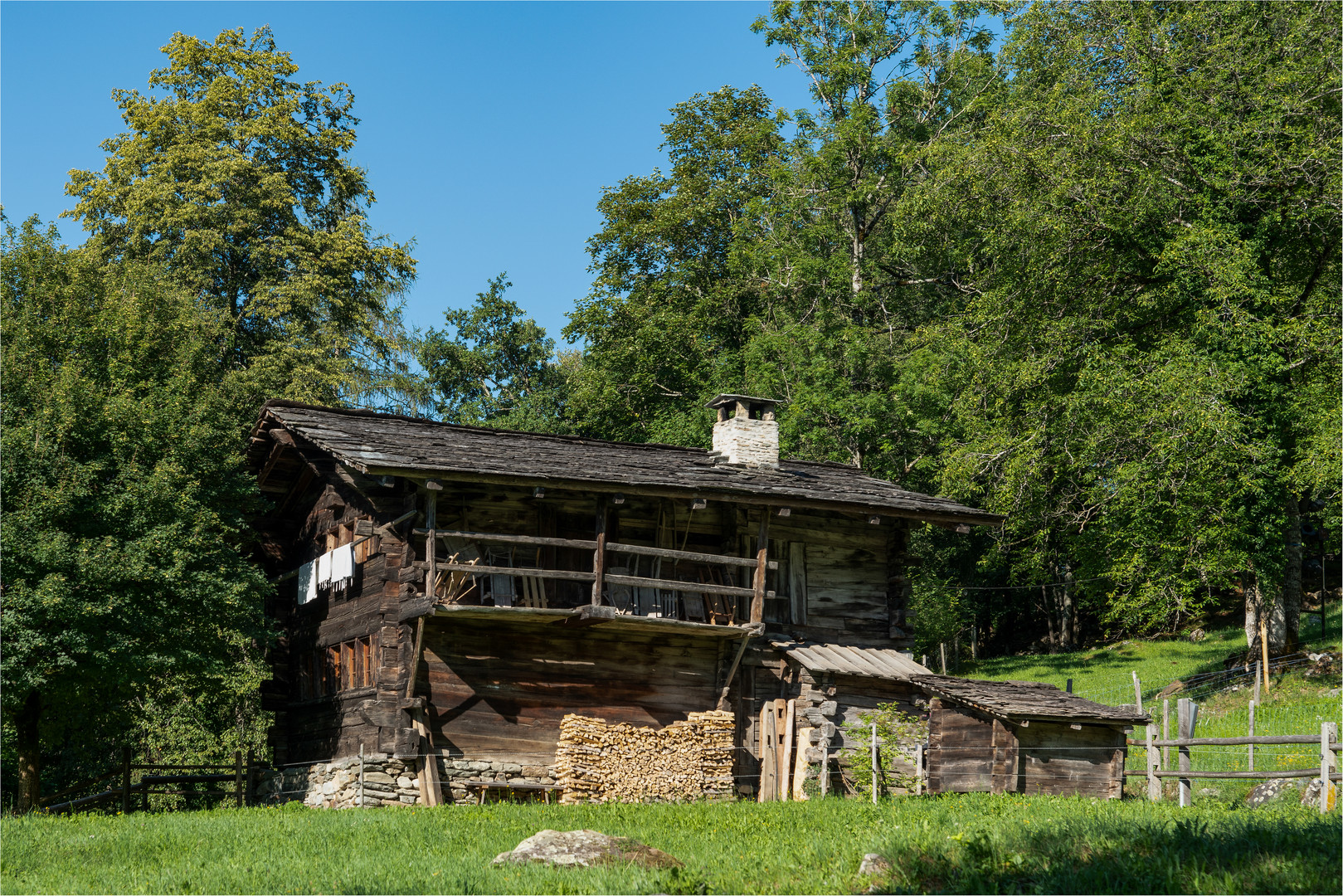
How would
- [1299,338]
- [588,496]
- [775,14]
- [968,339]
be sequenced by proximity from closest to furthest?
[588,496], [1299,338], [968,339], [775,14]

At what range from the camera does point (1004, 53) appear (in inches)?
1540

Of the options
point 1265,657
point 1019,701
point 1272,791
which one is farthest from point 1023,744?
point 1265,657

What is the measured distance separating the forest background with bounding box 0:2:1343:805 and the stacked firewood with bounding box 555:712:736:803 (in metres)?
6.47

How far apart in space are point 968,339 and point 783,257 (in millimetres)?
9718

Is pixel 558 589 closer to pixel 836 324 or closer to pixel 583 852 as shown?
pixel 583 852

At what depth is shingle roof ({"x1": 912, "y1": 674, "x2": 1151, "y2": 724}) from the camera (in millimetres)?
20484

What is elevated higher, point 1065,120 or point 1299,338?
point 1065,120

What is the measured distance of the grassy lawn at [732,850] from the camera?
10.6 m

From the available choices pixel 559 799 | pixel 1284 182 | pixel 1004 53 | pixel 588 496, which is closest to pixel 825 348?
pixel 1004 53

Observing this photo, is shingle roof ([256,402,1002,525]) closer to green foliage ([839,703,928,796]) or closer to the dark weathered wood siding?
green foliage ([839,703,928,796])

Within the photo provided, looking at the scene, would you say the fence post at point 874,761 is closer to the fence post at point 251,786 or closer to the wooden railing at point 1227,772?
the wooden railing at point 1227,772

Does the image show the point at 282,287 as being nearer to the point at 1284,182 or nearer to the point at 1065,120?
the point at 1065,120

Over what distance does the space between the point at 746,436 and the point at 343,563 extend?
8470 millimetres

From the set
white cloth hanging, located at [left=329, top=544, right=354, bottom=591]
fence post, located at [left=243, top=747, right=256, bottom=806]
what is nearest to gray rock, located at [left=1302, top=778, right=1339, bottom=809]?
white cloth hanging, located at [left=329, top=544, right=354, bottom=591]
